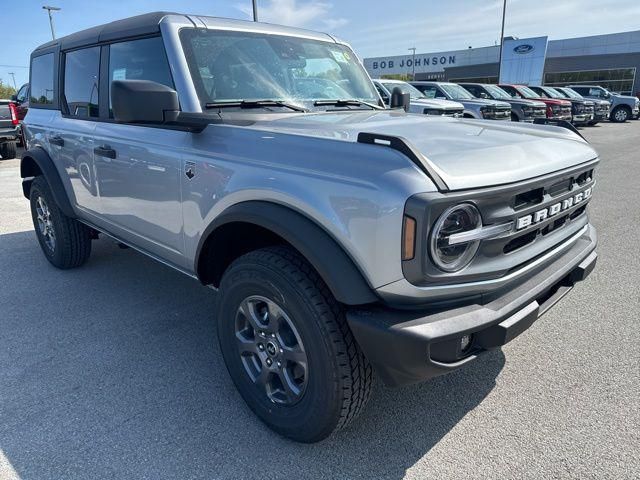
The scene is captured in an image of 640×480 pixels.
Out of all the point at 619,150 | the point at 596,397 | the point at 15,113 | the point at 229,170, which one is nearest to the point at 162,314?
the point at 229,170

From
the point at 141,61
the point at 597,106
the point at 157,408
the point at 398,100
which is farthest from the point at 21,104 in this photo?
the point at 597,106

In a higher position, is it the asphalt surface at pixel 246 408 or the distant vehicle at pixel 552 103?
the distant vehicle at pixel 552 103

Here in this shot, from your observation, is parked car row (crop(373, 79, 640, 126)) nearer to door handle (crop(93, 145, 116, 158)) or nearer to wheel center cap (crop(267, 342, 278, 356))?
door handle (crop(93, 145, 116, 158))

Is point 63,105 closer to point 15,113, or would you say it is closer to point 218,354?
point 218,354

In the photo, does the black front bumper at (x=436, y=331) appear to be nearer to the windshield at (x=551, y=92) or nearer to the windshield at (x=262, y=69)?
the windshield at (x=262, y=69)

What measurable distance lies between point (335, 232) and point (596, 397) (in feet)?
5.82

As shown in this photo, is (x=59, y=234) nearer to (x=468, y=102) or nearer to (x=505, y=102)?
(x=468, y=102)

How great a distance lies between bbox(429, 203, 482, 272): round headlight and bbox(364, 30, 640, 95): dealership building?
4009 cm

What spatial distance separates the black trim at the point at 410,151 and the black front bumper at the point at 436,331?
488 mm

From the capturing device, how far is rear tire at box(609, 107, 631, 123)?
24.1 metres

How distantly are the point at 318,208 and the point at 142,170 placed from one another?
59.1 inches

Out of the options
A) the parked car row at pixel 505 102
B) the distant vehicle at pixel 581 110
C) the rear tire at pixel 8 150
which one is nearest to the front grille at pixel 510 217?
the parked car row at pixel 505 102

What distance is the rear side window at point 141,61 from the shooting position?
2818mm

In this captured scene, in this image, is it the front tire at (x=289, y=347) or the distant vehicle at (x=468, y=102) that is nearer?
the front tire at (x=289, y=347)
